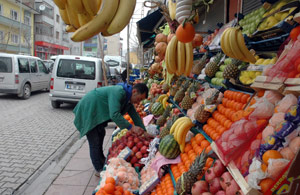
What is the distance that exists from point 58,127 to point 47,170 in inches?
131

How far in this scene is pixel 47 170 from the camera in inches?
185

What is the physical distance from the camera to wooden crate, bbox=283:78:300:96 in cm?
162

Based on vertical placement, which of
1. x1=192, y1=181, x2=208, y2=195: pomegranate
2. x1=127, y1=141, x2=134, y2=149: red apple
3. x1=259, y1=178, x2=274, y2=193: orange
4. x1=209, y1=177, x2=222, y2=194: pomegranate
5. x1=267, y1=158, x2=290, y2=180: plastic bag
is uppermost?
x1=267, y1=158, x2=290, y2=180: plastic bag

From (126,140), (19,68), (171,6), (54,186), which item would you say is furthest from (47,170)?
(19,68)

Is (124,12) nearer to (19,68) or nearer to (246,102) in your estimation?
(246,102)

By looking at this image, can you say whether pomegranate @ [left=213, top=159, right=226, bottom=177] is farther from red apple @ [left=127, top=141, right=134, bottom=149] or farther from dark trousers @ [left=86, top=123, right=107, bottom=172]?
dark trousers @ [left=86, top=123, right=107, bottom=172]

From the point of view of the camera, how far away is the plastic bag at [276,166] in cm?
149

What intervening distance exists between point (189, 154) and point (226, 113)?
30.3 inches

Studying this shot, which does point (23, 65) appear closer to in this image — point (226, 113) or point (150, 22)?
point (150, 22)

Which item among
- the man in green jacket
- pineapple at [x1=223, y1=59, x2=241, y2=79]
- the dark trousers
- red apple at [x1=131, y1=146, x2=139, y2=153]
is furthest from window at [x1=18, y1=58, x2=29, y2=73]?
pineapple at [x1=223, y1=59, x2=241, y2=79]

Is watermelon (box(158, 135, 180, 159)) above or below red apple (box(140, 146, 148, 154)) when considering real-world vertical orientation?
above

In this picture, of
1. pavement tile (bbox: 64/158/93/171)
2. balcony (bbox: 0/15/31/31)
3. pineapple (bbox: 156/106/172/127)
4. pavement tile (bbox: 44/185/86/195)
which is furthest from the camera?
balcony (bbox: 0/15/31/31)

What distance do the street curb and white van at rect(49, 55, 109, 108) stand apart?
378 centimetres

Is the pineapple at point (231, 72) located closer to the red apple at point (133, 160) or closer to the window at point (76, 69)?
the red apple at point (133, 160)
